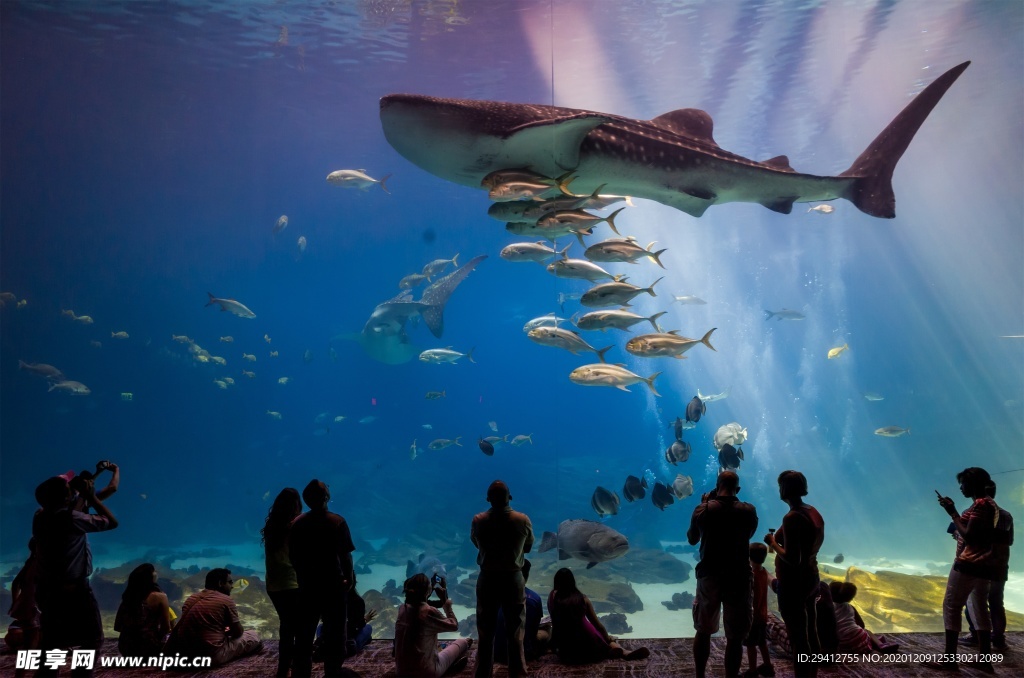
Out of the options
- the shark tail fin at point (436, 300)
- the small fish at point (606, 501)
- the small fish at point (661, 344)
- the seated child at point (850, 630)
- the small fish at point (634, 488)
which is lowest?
the seated child at point (850, 630)

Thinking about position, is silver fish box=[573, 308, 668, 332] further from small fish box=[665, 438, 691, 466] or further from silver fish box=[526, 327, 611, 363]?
small fish box=[665, 438, 691, 466]

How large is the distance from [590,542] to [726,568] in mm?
2422

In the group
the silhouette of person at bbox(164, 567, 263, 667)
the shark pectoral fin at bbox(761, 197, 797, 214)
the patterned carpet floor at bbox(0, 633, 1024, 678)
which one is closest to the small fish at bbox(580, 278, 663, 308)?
the shark pectoral fin at bbox(761, 197, 797, 214)

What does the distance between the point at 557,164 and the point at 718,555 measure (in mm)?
3339

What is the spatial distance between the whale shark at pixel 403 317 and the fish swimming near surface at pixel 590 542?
11.5 meters

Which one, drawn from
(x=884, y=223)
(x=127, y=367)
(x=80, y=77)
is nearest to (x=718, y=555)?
(x=80, y=77)

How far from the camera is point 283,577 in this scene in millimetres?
3807

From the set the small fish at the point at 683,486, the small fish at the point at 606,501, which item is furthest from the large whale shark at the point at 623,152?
the small fish at the point at 683,486

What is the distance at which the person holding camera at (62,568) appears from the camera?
11.5 feet

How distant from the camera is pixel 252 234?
42.8m

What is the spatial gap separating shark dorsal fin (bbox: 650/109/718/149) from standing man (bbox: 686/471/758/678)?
3440 mm

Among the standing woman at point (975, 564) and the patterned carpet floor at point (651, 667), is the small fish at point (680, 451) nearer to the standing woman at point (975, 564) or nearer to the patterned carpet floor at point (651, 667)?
the patterned carpet floor at point (651, 667)

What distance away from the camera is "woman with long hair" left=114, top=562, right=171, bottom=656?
14.0 ft

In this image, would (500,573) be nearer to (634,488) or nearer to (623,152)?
(623,152)
